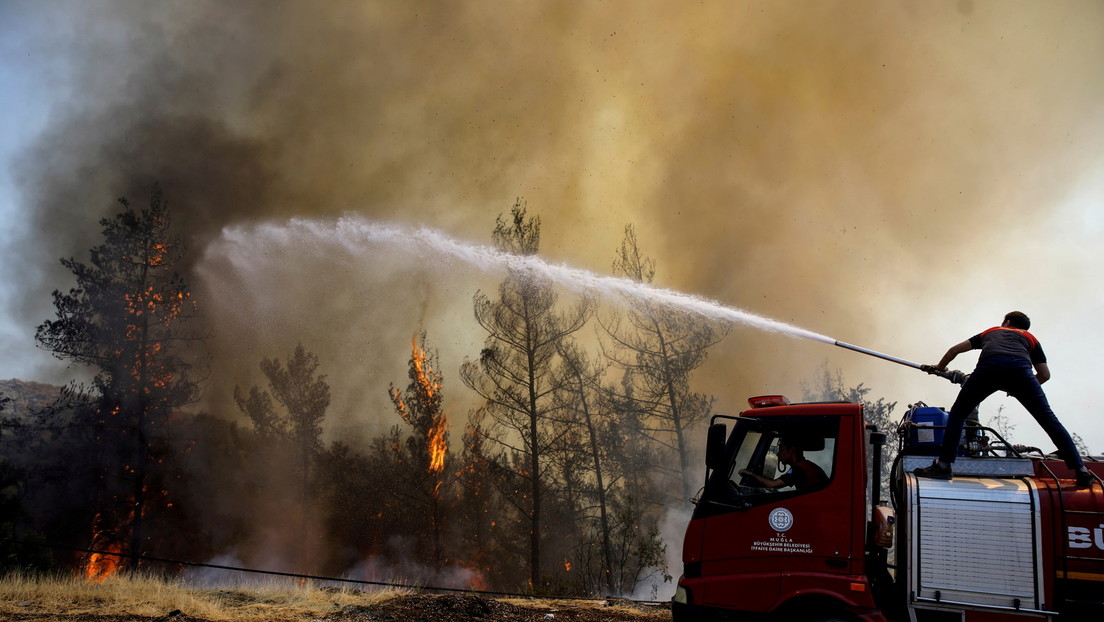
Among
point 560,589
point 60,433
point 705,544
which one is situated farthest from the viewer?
point 60,433

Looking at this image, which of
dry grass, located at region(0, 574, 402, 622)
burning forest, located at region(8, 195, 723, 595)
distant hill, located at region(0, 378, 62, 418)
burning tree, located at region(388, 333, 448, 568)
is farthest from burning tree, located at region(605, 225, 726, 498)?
distant hill, located at region(0, 378, 62, 418)

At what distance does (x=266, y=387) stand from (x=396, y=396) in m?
6.62

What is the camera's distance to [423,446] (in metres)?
29.3

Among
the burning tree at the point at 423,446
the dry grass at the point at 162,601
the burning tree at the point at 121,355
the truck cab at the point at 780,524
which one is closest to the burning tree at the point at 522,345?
the burning tree at the point at 423,446

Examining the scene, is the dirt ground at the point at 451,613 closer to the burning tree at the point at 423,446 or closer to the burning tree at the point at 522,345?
the burning tree at the point at 522,345

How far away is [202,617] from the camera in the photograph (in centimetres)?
977

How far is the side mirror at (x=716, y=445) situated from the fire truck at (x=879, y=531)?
0.05 ft

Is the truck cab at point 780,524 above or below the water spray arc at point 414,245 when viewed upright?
below

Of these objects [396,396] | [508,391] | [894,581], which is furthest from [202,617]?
[396,396]

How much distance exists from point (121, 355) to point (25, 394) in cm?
705

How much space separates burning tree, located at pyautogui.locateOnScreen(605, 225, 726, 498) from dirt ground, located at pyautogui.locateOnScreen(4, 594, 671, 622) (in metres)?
10.8

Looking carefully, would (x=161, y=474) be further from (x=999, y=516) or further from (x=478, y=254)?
(x=999, y=516)

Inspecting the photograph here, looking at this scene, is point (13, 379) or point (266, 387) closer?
point (13, 379)

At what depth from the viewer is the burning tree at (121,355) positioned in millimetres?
23688
